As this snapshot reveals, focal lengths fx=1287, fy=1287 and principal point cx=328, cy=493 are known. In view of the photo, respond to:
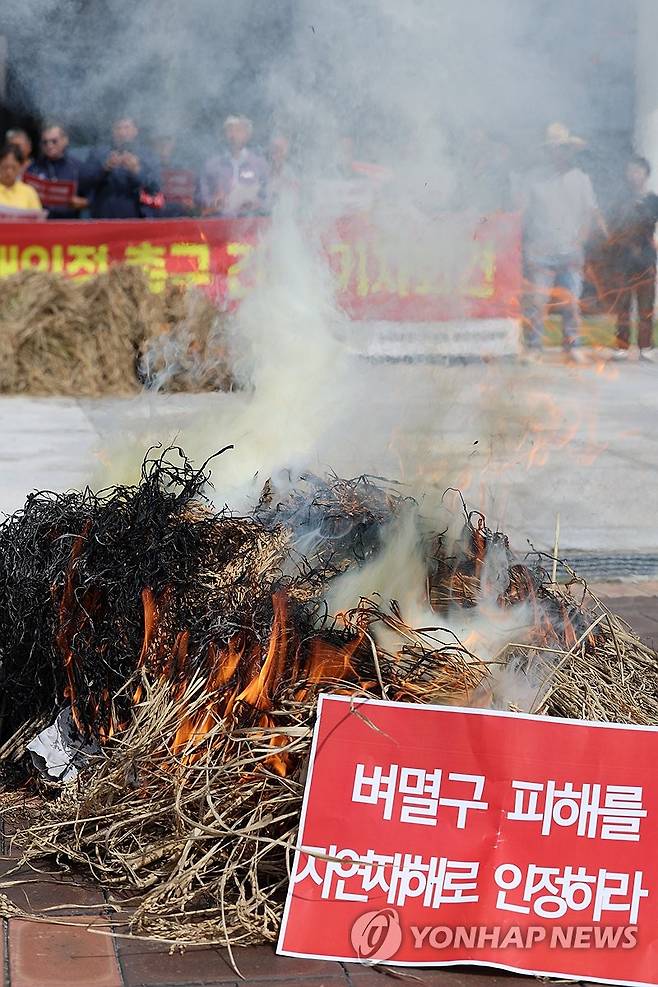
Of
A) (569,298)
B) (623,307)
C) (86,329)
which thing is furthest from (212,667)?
(86,329)

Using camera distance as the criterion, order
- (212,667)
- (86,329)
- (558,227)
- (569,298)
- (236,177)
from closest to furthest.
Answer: (212,667), (558,227), (569,298), (236,177), (86,329)

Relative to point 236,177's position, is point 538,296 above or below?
below

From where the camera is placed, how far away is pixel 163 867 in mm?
2814

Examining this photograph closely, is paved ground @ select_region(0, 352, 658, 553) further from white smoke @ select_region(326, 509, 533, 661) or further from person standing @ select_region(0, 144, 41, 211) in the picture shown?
person standing @ select_region(0, 144, 41, 211)

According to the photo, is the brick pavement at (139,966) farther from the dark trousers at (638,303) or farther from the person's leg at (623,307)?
the person's leg at (623,307)

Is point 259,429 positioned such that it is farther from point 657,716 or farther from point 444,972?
point 444,972

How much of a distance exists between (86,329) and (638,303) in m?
4.71

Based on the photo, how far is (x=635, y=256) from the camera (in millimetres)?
7043

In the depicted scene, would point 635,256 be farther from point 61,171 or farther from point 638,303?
point 61,171

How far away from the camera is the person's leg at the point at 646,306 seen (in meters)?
7.27

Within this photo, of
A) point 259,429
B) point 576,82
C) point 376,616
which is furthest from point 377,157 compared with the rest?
point 376,616

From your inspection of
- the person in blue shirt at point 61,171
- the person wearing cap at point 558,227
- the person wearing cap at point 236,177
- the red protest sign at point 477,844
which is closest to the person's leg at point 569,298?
the person wearing cap at point 558,227

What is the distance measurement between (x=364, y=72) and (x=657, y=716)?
7.60 feet

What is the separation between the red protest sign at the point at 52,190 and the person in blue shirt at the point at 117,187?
0.45ft
